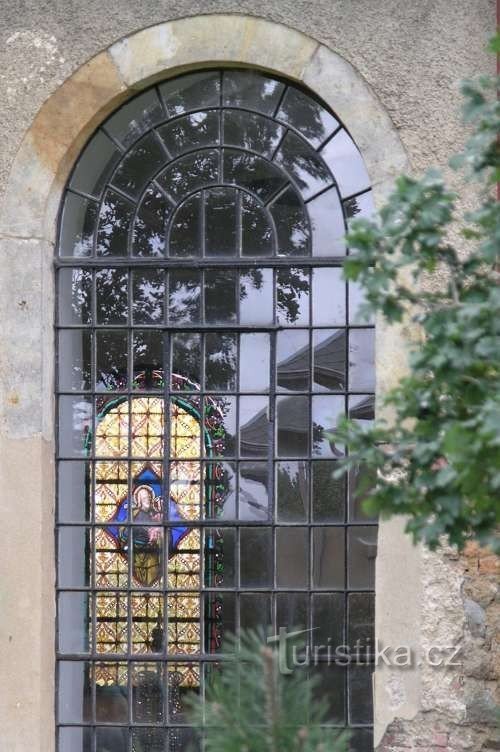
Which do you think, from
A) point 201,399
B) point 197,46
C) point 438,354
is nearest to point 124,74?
point 197,46

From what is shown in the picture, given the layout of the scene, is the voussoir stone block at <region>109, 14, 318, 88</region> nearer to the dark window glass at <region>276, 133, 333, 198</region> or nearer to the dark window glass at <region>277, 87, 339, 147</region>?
the dark window glass at <region>277, 87, 339, 147</region>

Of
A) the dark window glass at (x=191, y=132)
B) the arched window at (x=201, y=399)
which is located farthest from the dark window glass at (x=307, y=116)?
the dark window glass at (x=191, y=132)

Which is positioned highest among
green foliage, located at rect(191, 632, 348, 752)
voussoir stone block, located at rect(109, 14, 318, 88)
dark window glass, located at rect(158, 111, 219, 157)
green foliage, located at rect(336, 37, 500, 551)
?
voussoir stone block, located at rect(109, 14, 318, 88)

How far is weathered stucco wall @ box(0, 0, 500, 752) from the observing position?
536 cm

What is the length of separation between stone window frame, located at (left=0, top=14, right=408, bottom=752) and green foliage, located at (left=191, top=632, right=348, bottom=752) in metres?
2.64

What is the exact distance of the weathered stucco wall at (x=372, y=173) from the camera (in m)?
5.36

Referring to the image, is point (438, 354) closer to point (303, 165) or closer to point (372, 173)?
point (372, 173)

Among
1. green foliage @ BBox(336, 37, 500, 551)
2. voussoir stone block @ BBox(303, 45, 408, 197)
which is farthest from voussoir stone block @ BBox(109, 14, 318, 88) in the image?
green foliage @ BBox(336, 37, 500, 551)

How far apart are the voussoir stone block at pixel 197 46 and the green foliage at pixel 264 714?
3506 mm

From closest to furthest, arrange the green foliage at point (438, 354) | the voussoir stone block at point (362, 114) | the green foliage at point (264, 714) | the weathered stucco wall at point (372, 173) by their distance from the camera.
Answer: the green foliage at point (264, 714) < the green foliage at point (438, 354) < the weathered stucco wall at point (372, 173) < the voussoir stone block at point (362, 114)

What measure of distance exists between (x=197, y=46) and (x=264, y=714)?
12.2 feet

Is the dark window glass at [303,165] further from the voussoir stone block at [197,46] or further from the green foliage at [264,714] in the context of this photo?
the green foliage at [264,714]

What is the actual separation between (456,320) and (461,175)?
248 cm

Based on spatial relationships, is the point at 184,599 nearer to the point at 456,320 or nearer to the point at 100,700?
the point at 100,700
